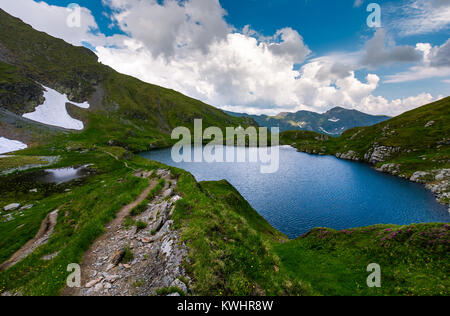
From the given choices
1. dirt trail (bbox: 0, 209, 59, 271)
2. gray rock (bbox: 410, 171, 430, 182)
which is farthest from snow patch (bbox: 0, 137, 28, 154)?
gray rock (bbox: 410, 171, 430, 182)

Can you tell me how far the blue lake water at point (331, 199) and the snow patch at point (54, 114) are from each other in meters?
148

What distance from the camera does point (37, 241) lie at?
22.4m

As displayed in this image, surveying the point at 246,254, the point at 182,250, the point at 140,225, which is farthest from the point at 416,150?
the point at 140,225

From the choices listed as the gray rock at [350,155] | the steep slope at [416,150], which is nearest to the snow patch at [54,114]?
the gray rock at [350,155]

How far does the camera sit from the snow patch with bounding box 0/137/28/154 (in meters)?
90.7

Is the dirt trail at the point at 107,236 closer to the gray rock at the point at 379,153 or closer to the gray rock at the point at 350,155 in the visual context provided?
the gray rock at the point at 379,153

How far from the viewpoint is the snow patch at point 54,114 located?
485ft

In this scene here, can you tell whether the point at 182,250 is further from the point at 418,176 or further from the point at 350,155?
the point at 350,155

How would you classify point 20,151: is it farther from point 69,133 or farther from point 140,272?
point 140,272

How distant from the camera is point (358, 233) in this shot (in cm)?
2620

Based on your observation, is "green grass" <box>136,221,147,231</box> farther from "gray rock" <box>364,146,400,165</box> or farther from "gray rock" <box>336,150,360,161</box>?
"gray rock" <box>336,150,360,161</box>

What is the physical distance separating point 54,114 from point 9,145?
86330 millimetres

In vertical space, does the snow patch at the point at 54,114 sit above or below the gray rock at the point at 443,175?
above
